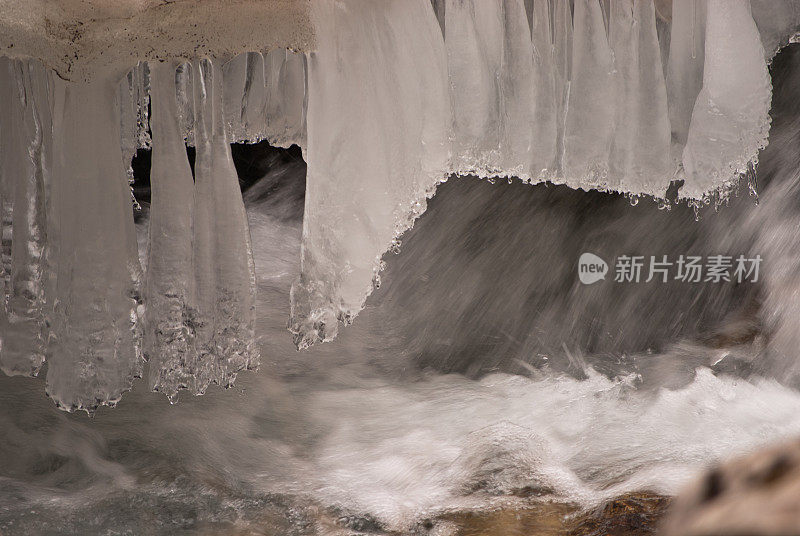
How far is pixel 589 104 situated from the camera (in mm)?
1688

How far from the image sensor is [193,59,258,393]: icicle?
4.96 ft

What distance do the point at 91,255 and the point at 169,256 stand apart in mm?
139

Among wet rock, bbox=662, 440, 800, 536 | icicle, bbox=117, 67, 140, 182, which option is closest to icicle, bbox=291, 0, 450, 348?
icicle, bbox=117, 67, 140, 182

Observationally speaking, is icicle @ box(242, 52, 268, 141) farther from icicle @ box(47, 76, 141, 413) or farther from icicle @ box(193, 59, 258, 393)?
icicle @ box(47, 76, 141, 413)

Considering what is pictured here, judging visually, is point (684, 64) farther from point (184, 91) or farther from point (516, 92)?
point (184, 91)

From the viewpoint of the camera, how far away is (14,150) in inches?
63.8

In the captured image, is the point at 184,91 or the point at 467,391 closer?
the point at 184,91

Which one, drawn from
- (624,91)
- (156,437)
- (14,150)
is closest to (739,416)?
(624,91)

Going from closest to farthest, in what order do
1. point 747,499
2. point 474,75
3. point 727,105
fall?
1. point 747,499
2. point 474,75
3. point 727,105

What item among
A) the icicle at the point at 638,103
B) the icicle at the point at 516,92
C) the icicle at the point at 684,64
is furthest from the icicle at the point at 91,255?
the icicle at the point at 684,64

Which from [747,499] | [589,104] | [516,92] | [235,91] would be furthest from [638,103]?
[747,499]

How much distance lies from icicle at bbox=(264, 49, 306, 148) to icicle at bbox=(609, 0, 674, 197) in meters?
0.74

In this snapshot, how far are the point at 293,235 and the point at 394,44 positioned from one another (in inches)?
66.0

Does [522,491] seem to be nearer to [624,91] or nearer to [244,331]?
[244,331]
